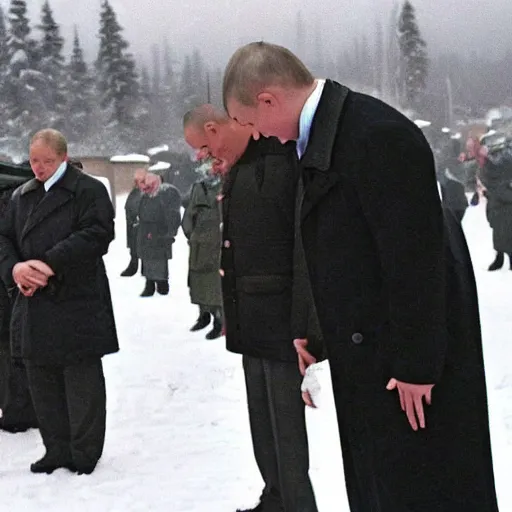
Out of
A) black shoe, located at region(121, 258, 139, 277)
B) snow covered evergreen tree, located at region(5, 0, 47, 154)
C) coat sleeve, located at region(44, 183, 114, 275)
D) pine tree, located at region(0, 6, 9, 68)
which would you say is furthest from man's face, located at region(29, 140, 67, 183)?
pine tree, located at region(0, 6, 9, 68)

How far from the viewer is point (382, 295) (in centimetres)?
152

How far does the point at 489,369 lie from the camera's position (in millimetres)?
4449

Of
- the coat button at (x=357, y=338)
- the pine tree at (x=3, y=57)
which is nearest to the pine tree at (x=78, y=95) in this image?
the pine tree at (x=3, y=57)

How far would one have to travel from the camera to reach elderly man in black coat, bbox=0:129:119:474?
2.98m

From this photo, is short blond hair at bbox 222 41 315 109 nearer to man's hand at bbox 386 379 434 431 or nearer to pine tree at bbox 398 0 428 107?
man's hand at bbox 386 379 434 431

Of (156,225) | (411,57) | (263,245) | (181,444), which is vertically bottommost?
(156,225)

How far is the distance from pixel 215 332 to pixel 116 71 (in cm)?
1355

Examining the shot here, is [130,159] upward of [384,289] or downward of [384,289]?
downward

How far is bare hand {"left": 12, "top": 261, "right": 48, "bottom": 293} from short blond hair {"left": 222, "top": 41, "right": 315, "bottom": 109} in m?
1.59

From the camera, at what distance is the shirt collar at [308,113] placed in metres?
1.55

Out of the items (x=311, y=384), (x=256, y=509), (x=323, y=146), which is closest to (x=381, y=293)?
(x=323, y=146)

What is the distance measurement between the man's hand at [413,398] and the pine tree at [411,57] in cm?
1382

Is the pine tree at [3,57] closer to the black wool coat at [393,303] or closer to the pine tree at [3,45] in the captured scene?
the pine tree at [3,45]

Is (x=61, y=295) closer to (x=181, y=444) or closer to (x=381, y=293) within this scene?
(x=181, y=444)
